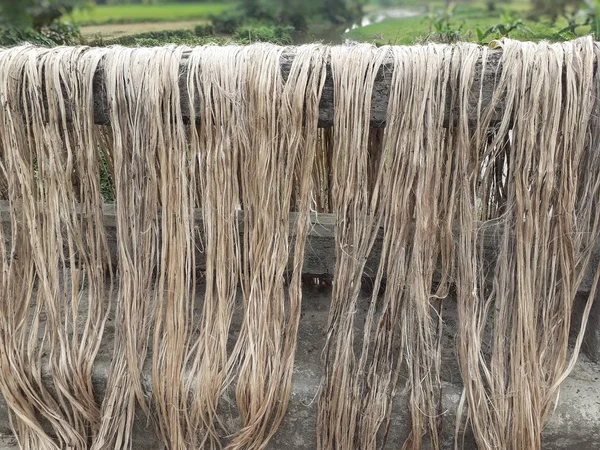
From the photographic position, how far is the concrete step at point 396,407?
4.40 ft

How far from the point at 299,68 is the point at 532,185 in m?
0.59

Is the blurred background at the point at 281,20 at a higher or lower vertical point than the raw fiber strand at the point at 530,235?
higher

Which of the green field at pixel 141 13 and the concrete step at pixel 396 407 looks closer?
the concrete step at pixel 396 407

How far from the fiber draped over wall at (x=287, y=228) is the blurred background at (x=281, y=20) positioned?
0.68 meters

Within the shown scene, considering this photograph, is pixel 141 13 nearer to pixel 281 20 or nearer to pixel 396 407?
pixel 281 20

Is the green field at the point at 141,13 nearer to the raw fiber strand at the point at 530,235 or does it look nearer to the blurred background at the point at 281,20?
the blurred background at the point at 281,20

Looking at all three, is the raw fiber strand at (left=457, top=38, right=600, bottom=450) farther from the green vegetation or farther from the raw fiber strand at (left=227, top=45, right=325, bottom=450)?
the green vegetation

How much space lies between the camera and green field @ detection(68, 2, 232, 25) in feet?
8.05

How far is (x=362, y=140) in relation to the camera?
4.07 ft

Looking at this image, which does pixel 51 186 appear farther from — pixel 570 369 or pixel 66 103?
pixel 570 369

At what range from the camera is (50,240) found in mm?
1410

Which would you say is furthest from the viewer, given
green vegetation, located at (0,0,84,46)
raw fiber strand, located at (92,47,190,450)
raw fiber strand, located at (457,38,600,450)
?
green vegetation, located at (0,0,84,46)

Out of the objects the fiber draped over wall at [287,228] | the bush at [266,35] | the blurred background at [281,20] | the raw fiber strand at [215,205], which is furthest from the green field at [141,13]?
the raw fiber strand at [215,205]

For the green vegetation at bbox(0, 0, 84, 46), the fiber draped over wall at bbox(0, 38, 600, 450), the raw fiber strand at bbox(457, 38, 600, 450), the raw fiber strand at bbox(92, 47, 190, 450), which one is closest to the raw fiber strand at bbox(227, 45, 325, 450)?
the fiber draped over wall at bbox(0, 38, 600, 450)
